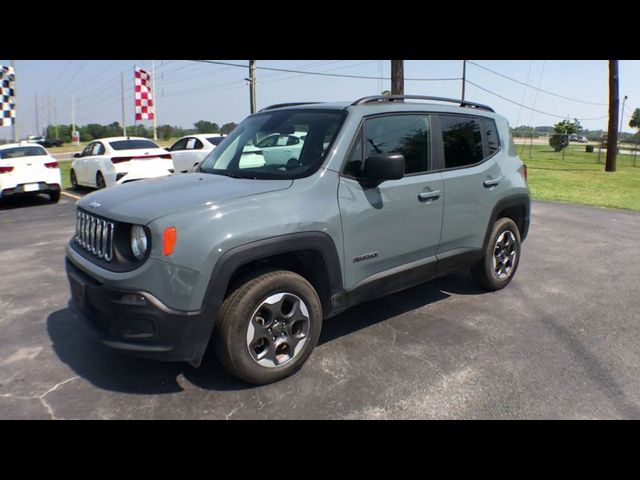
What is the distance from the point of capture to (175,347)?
2709mm

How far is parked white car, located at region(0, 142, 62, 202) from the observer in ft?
33.5

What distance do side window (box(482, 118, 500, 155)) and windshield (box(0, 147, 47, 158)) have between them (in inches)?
416

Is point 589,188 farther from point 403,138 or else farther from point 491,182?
point 403,138

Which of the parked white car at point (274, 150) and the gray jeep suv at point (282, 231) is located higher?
the parked white car at point (274, 150)

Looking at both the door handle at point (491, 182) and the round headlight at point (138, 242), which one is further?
the door handle at point (491, 182)

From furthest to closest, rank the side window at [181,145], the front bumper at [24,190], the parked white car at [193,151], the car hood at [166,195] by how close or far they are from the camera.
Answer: the side window at [181,145], the parked white car at [193,151], the front bumper at [24,190], the car hood at [166,195]

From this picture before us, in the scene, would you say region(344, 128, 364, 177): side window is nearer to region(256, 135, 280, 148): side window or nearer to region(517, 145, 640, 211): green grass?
region(256, 135, 280, 148): side window

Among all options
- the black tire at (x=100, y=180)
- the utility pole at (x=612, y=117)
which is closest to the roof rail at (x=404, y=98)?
the black tire at (x=100, y=180)

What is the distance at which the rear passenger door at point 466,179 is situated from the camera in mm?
4082

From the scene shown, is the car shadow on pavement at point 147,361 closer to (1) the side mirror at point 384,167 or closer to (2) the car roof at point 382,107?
(1) the side mirror at point 384,167

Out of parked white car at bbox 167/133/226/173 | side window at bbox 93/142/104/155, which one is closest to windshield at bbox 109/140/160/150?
side window at bbox 93/142/104/155

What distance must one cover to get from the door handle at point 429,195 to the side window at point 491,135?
1.06 metres
